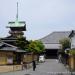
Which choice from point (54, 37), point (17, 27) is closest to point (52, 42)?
point (54, 37)

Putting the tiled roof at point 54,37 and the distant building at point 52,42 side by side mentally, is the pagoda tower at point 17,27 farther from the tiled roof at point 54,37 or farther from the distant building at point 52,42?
the tiled roof at point 54,37

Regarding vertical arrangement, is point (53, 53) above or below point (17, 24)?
below

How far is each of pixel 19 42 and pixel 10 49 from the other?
12.2 m

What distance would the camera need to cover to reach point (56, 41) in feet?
355

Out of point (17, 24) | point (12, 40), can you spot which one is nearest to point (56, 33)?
point (17, 24)

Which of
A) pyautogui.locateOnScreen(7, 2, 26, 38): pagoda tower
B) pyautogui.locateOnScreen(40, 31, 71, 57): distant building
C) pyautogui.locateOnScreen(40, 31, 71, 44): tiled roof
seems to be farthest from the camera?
pyautogui.locateOnScreen(40, 31, 71, 44): tiled roof

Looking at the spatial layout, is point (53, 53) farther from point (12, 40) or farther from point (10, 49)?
point (10, 49)

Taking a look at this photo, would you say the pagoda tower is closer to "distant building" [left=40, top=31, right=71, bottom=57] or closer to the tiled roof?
"distant building" [left=40, top=31, right=71, bottom=57]

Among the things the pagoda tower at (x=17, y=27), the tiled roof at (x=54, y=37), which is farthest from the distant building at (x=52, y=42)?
the pagoda tower at (x=17, y=27)

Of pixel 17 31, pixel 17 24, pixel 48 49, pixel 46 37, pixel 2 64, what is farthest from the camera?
pixel 46 37

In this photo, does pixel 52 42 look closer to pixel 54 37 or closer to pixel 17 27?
pixel 54 37

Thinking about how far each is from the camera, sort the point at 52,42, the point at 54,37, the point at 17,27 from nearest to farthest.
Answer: the point at 17,27, the point at 52,42, the point at 54,37

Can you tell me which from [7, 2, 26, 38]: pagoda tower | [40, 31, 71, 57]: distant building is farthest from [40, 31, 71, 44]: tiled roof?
[7, 2, 26, 38]: pagoda tower

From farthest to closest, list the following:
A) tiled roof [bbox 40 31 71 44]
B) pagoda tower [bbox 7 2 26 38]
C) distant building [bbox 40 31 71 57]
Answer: tiled roof [bbox 40 31 71 44], distant building [bbox 40 31 71 57], pagoda tower [bbox 7 2 26 38]
